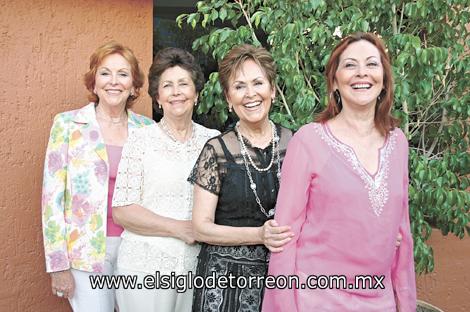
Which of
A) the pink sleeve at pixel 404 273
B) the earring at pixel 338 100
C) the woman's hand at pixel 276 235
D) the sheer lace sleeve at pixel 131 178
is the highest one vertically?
the earring at pixel 338 100

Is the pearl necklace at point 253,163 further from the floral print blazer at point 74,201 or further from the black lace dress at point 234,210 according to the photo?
the floral print blazer at point 74,201

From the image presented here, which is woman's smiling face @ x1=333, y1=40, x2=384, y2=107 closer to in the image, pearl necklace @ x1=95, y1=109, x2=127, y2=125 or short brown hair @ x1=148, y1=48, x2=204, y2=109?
short brown hair @ x1=148, y1=48, x2=204, y2=109

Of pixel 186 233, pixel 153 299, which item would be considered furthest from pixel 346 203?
pixel 153 299

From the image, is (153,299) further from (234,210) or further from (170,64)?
(170,64)

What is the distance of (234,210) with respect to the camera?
2.71m

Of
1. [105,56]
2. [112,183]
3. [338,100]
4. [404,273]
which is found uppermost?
[105,56]

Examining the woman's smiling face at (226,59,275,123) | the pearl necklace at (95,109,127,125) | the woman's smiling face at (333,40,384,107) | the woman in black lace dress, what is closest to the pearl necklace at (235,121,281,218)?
the woman in black lace dress

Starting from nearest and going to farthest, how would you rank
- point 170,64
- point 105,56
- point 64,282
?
1. point 170,64
2. point 64,282
3. point 105,56

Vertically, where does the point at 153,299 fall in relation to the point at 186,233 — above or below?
below

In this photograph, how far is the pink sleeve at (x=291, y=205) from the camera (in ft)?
7.46

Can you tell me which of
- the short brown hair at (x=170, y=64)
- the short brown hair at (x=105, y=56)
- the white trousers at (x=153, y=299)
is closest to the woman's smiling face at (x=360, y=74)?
the short brown hair at (x=170, y=64)

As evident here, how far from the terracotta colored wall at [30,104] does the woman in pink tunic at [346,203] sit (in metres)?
2.14

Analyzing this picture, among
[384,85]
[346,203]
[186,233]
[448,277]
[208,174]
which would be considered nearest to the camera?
[346,203]

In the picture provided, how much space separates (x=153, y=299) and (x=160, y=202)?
47 cm
